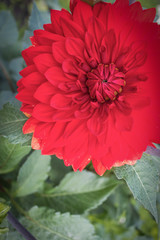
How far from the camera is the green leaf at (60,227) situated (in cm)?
51

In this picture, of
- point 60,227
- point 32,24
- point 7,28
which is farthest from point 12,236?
point 7,28

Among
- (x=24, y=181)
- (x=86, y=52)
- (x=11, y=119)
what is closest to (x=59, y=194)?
(x=24, y=181)

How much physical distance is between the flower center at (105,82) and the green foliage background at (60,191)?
0.14 metres

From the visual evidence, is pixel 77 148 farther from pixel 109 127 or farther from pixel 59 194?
pixel 59 194

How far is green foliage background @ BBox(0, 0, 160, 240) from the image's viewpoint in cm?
42

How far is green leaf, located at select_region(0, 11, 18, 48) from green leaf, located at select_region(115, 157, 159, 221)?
0.58 m

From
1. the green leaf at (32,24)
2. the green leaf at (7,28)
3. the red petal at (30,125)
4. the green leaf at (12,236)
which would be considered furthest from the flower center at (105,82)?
the green leaf at (7,28)

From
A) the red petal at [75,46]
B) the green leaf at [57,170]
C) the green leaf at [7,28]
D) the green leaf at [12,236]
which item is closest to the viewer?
the red petal at [75,46]

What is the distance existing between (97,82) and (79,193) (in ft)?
0.99

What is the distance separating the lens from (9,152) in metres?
0.48

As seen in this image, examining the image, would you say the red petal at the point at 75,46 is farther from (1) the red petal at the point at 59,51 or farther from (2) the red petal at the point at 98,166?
(2) the red petal at the point at 98,166

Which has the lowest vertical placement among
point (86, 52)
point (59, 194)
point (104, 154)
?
point (59, 194)

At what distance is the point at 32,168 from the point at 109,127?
0.26m

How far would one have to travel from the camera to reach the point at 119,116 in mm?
350
